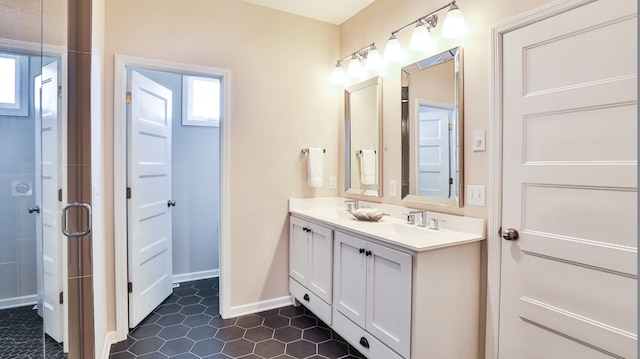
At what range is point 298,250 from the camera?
286cm

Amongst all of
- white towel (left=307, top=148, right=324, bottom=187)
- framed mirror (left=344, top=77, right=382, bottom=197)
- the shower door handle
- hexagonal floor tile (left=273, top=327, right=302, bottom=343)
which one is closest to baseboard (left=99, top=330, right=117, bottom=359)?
the shower door handle

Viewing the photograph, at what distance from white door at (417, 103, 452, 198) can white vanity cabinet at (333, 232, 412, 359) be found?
624 millimetres

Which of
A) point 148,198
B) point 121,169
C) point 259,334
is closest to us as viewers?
point 121,169

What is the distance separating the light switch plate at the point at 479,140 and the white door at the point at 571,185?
5.1 inches

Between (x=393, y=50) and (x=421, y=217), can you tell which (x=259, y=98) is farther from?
(x=421, y=217)

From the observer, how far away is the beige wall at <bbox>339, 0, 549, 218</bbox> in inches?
74.1

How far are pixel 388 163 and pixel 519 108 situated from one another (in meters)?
1.07

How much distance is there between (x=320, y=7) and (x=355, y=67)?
1.99 feet

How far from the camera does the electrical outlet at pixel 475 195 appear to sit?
6.29 feet

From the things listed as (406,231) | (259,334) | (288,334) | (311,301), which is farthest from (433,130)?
(259,334)

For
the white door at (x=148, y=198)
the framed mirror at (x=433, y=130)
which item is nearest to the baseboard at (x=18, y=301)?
the white door at (x=148, y=198)

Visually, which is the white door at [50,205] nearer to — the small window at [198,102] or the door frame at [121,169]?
the door frame at [121,169]

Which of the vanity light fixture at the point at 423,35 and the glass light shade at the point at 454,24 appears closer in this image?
the glass light shade at the point at 454,24

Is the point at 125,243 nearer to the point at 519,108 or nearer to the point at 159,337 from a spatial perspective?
the point at 159,337
